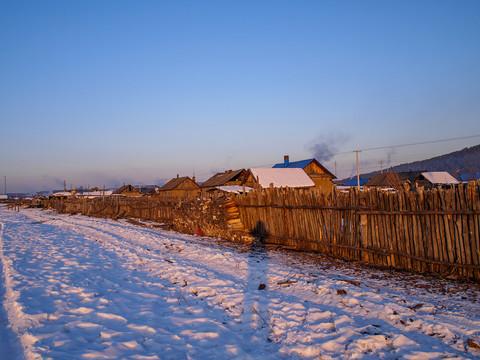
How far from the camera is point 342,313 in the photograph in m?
4.35

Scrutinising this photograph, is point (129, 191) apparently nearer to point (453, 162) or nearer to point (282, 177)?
point (282, 177)

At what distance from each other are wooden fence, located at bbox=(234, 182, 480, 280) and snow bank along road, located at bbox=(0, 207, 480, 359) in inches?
23.4

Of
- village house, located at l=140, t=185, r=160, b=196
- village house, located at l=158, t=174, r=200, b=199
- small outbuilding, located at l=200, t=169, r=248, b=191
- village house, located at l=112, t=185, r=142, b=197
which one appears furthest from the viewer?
village house, located at l=112, t=185, r=142, b=197

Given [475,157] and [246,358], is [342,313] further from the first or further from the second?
[475,157]

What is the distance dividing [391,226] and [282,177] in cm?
1994

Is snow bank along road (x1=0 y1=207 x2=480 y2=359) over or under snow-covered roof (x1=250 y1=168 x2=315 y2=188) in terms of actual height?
under

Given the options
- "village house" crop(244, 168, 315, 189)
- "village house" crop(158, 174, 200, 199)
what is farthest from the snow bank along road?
"village house" crop(158, 174, 200, 199)

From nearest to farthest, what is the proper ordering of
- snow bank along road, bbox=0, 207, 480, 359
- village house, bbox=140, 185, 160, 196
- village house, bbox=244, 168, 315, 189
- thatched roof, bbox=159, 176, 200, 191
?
snow bank along road, bbox=0, 207, 480, 359
village house, bbox=244, 168, 315, 189
thatched roof, bbox=159, 176, 200, 191
village house, bbox=140, 185, 160, 196

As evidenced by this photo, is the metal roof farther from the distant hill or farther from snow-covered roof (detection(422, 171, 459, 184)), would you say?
the distant hill

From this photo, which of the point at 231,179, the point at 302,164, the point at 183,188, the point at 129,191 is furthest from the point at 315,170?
the point at 129,191

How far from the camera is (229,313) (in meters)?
4.43

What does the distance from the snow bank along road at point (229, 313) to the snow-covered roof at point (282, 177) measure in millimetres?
18579

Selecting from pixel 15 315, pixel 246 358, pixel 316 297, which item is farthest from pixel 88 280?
pixel 316 297

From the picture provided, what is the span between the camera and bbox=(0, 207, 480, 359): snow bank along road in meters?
3.33
